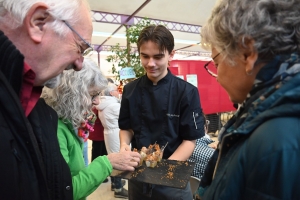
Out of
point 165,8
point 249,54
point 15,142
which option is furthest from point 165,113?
point 165,8

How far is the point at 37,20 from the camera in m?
0.72

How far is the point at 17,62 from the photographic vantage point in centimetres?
66

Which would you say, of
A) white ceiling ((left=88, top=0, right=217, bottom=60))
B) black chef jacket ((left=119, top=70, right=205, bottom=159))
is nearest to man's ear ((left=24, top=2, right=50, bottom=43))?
black chef jacket ((left=119, top=70, right=205, bottom=159))

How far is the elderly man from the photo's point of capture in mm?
614

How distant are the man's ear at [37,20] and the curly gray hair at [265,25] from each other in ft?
1.90

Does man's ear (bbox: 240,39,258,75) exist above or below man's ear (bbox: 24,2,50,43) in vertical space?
below

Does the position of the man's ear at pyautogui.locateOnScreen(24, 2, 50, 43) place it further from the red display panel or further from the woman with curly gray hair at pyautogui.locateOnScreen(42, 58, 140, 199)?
the red display panel

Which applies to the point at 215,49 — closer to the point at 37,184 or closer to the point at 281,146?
the point at 281,146

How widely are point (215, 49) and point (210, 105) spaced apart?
497 centimetres

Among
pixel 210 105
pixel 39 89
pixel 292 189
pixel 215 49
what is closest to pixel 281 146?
pixel 292 189

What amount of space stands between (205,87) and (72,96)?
15.6 feet

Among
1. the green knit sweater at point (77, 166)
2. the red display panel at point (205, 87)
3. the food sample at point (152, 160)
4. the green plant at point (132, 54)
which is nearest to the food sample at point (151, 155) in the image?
the food sample at point (152, 160)

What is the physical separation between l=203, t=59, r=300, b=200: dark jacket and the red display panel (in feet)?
16.2

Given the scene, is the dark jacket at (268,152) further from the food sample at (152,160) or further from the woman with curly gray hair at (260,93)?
the food sample at (152,160)
